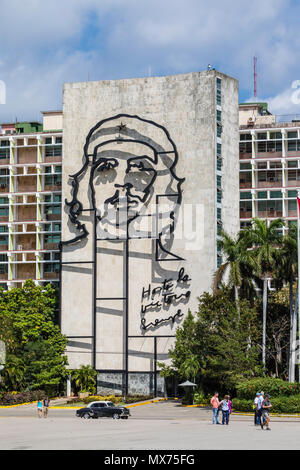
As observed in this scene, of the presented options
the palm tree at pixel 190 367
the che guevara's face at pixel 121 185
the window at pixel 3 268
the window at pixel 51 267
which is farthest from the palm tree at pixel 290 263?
the window at pixel 3 268

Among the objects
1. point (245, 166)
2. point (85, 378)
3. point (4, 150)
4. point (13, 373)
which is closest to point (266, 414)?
point (13, 373)

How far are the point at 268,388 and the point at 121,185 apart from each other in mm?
35750

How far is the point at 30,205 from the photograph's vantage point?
11281 cm

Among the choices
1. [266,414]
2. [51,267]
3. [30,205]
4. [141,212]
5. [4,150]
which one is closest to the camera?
[266,414]

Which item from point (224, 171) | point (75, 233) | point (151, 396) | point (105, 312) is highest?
point (224, 171)

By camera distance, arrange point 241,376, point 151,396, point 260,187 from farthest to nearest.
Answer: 1. point 260,187
2. point 151,396
3. point 241,376

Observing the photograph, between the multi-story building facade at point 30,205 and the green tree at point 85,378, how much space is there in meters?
23.9

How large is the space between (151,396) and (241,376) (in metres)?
18.2

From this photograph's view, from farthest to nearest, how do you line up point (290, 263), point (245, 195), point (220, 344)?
point (245, 195) → point (290, 263) → point (220, 344)

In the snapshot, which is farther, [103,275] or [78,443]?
[103,275]

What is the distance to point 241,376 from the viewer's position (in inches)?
2704

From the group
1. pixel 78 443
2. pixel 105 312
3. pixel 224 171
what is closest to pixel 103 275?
pixel 105 312

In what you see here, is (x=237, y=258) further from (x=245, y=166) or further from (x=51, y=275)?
(x=51, y=275)
